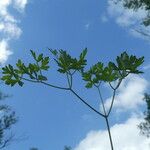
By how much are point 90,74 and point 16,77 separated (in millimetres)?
415

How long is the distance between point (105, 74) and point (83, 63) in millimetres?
133

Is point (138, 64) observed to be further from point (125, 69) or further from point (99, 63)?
point (99, 63)

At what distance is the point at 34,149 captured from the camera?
49.7m

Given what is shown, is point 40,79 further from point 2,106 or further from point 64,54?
point 2,106

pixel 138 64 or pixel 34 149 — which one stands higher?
pixel 34 149

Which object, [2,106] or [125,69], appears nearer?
[125,69]

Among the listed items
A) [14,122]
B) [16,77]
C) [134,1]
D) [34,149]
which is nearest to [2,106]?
[14,122]

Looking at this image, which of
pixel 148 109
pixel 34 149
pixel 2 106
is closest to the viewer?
pixel 2 106

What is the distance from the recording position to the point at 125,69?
2.64 m

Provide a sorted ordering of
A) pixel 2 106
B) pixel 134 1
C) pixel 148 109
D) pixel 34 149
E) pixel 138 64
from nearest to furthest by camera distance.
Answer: pixel 138 64, pixel 134 1, pixel 2 106, pixel 148 109, pixel 34 149

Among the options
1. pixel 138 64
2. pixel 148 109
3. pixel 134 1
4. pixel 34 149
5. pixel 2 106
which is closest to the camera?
pixel 138 64

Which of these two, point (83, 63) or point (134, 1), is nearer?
point (83, 63)

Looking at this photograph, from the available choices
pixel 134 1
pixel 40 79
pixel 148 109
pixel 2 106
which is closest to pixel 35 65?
pixel 40 79

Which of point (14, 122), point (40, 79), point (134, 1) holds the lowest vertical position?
point (40, 79)
